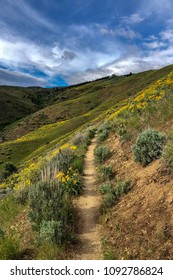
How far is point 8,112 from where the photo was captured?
435 feet

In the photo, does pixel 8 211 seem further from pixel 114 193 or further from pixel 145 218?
pixel 145 218

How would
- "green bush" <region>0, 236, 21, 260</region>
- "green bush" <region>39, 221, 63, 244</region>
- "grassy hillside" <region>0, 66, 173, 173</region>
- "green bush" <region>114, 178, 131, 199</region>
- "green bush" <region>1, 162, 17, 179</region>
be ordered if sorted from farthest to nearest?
"grassy hillside" <region>0, 66, 173, 173</region>, "green bush" <region>1, 162, 17, 179</region>, "green bush" <region>114, 178, 131, 199</region>, "green bush" <region>39, 221, 63, 244</region>, "green bush" <region>0, 236, 21, 260</region>

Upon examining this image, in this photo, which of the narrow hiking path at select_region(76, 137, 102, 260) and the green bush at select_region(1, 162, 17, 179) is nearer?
the narrow hiking path at select_region(76, 137, 102, 260)

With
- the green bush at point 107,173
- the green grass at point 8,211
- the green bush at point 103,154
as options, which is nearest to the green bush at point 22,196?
Result: the green grass at point 8,211

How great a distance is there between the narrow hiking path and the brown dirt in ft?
1.05

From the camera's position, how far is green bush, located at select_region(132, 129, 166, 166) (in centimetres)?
745

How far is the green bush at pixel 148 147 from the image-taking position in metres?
7.45

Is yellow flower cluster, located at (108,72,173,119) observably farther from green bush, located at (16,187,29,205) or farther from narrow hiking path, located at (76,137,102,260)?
green bush, located at (16,187,29,205)

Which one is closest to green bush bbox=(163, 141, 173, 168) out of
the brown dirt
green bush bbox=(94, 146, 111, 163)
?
the brown dirt

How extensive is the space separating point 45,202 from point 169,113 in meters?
6.00

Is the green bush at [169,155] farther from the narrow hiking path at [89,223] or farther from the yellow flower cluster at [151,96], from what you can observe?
the yellow flower cluster at [151,96]

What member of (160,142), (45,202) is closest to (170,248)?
(45,202)

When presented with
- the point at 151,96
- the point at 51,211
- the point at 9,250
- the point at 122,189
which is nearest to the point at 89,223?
the point at 51,211

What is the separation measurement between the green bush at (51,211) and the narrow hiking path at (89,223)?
35 cm
